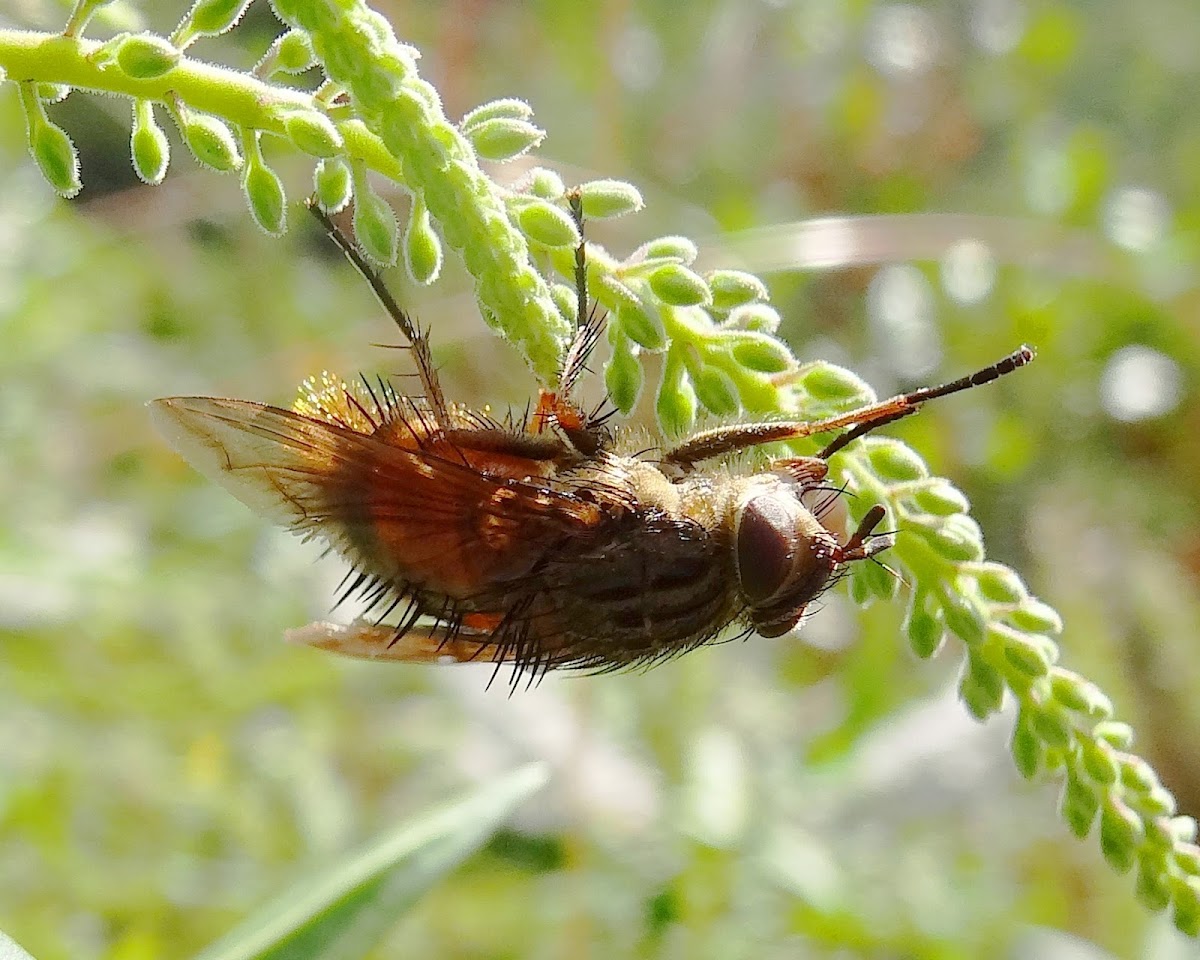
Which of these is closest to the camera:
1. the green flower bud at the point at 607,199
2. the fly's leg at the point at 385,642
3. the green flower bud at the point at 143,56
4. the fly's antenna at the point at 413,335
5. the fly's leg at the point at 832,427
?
the green flower bud at the point at 143,56

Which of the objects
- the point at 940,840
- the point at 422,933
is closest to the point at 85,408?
the point at 422,933

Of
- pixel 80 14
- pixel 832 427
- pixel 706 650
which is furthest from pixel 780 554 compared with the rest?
pixel 706 650

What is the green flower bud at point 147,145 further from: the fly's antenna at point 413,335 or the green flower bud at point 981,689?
the green flower bud at point 981,689

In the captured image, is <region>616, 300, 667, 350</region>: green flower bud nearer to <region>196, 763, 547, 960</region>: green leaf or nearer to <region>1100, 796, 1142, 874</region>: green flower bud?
<region>1100, 796, 1142, 874</region>: green flower bud

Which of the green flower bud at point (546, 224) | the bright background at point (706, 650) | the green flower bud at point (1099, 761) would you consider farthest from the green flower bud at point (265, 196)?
the green flower bud at point (1099, 761)

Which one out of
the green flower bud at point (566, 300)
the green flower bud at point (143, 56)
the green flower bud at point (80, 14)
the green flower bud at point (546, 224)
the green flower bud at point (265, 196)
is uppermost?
the green flower bud at point (80, 14)

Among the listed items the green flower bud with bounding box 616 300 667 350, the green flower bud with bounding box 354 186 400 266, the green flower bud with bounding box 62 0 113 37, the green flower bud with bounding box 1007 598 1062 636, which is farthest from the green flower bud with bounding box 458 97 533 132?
the green flower bud with bounding box 1007 598 1062 636
